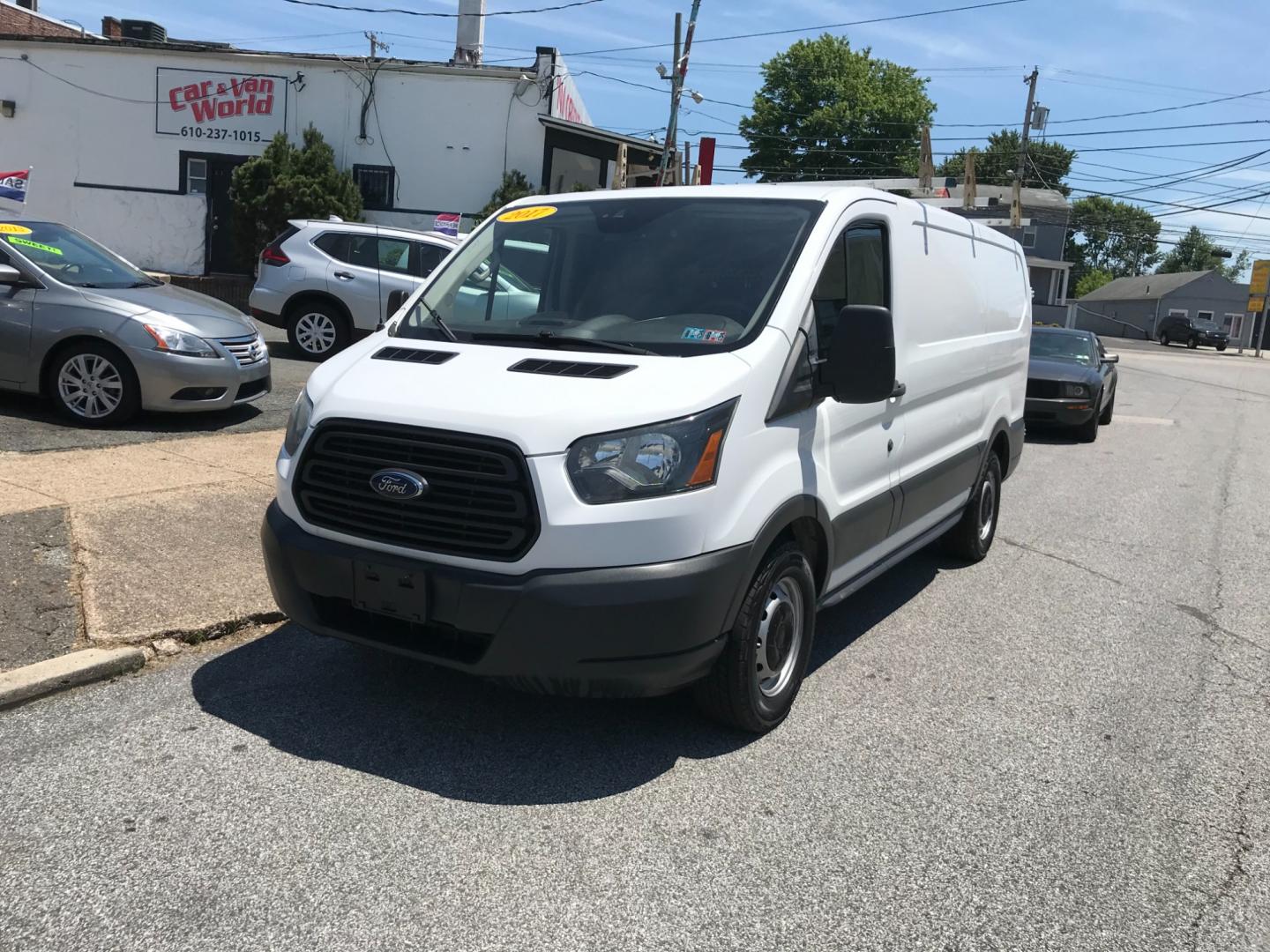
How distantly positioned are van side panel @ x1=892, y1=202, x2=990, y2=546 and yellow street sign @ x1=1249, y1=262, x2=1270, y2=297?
58.9m

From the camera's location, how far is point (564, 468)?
3.41 meters

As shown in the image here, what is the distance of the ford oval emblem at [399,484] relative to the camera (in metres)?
3.56

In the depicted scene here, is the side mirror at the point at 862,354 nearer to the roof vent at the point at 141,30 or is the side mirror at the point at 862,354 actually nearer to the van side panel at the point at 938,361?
the van side panel at the point at 938,361

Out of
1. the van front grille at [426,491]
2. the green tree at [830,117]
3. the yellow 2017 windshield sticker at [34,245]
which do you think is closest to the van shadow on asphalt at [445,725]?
the van front grille at [426,491]

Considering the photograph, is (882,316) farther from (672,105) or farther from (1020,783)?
(672,105)

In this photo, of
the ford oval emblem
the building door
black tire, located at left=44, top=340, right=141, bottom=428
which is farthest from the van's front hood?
the building door

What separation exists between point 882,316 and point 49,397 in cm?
708

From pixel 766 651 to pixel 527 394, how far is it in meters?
1.33

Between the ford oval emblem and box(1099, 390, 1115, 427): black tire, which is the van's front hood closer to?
the ford oval emblem

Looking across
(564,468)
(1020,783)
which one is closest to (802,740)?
(1020,783)

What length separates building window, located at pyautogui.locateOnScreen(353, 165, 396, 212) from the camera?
71.3ft

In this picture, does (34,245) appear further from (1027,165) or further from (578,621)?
(1027,165)

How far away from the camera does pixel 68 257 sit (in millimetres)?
8664

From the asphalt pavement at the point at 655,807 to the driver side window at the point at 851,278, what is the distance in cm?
158
